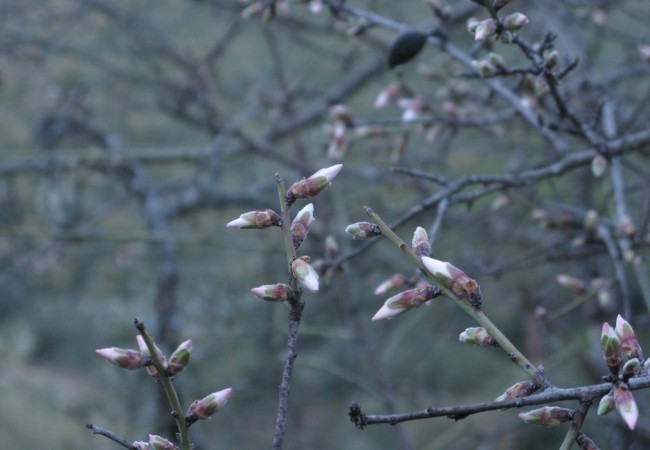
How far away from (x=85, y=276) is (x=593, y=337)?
5.69 metres

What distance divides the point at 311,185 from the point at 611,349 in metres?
0.48

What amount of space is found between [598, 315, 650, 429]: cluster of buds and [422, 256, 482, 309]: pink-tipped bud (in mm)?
169

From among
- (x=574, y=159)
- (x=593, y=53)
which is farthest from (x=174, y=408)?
(x=593, y=53)

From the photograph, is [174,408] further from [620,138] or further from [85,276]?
[85,276]

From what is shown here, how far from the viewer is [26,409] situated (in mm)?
5484

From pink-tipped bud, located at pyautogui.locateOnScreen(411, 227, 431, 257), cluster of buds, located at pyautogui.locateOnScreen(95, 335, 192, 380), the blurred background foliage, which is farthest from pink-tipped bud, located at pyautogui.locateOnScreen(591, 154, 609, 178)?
cluster of buds, located at pyautogui.locateOnScreen(95, 335, 192, 380)

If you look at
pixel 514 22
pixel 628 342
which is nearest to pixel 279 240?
pixel 514 22

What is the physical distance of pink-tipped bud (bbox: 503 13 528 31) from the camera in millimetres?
1424

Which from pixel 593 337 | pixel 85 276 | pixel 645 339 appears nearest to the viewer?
pixel 593 337

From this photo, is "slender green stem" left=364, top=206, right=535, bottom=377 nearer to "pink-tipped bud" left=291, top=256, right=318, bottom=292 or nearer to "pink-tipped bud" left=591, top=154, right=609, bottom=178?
"pink-tipped bud" left=291, top=256, right=318, bottom=292

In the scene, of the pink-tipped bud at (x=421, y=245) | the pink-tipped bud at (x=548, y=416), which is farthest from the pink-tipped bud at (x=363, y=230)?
the pink-tipped bud at (x=548, y=416)

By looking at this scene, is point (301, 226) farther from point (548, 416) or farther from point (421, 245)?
point (548, 416)

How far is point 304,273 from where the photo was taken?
1022 millimetres

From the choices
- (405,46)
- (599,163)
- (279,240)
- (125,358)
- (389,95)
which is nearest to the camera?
(125,358)
